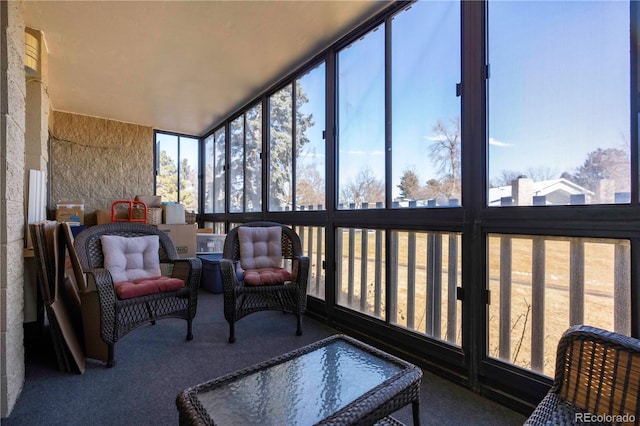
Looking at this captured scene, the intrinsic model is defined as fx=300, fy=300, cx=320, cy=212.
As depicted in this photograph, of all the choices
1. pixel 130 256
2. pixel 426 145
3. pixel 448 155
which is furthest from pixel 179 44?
pixel 448 155

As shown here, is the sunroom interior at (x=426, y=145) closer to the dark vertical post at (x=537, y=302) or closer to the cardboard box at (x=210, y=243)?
the dark vertical post at (x=537, y=302)

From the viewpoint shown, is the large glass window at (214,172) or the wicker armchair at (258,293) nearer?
the wicker armchair at (258,293)

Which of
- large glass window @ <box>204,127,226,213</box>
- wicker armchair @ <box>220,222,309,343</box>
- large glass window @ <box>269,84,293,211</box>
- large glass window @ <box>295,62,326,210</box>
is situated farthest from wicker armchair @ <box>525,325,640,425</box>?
large glass window @ <box>204,127,226,213</box>

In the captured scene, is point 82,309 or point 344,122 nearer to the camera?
point 82,309

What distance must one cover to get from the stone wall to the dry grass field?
7.99 ft

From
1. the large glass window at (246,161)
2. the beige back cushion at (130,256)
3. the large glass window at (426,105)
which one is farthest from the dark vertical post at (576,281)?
the large glass window at (246,161)

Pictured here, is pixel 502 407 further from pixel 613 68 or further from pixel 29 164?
pixel 29 164

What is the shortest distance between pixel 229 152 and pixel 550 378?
17.1 feet

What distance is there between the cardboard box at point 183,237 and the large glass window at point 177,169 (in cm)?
186

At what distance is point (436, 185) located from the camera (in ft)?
7.14

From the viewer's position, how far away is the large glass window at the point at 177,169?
6.19 meters

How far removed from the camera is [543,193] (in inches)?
66.1

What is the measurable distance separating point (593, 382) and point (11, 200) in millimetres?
2846

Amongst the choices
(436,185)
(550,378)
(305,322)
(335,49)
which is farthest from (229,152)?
(550,378)
